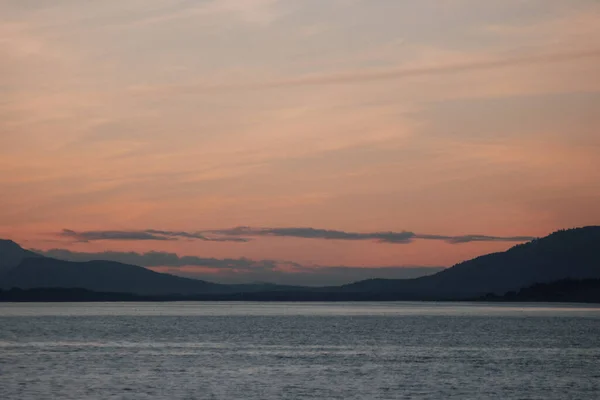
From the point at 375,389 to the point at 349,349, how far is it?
44011 millimetres

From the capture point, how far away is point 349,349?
361 feet

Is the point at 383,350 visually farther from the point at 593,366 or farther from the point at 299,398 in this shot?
the point at 299,398

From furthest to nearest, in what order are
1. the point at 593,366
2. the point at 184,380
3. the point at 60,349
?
the point at 60,349 < the point at 593,366 < the point at 184,380

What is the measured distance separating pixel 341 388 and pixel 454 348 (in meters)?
49.6

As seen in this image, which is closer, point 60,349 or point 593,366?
point 593,366

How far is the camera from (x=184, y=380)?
233 feet

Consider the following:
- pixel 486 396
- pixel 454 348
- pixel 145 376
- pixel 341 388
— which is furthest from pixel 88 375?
pixel 454 348

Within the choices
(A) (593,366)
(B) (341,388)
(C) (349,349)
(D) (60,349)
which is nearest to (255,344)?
(C) (349,349)

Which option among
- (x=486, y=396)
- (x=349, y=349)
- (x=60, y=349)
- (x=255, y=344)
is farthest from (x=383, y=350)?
(x=486, y=396)

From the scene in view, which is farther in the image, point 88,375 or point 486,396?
point 88,375

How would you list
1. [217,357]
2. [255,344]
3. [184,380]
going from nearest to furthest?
[184,380] < [217,357] < [255,344]

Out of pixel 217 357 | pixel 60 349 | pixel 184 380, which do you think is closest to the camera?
pixel 184 380

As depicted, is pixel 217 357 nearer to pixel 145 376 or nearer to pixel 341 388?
pixel 145 376

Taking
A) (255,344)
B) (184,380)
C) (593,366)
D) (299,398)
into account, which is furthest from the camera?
(255,344)
